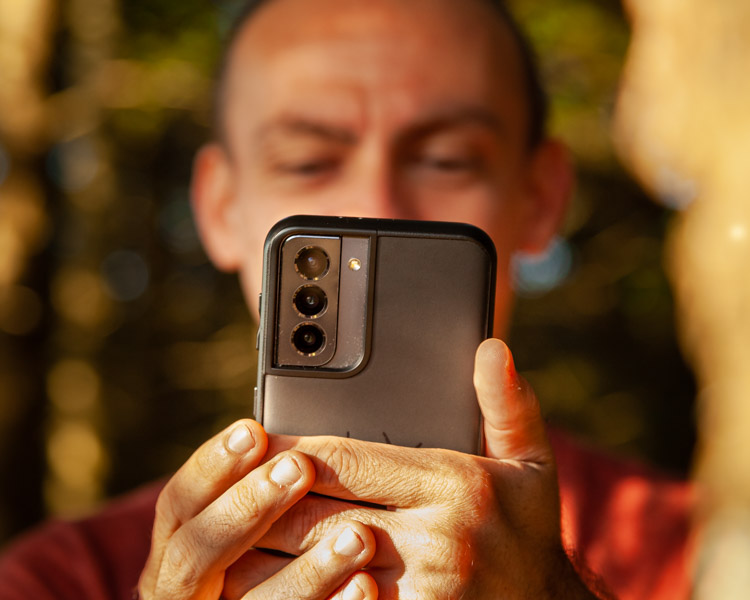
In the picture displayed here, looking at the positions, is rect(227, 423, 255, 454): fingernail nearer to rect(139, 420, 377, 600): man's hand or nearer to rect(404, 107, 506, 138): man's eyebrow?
Result: rect(139, 420, 377, 600): man's hand

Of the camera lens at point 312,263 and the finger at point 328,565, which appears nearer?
the finger at point 328,565

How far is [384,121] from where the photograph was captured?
1.46m

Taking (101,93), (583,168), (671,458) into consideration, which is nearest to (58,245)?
(101,93)

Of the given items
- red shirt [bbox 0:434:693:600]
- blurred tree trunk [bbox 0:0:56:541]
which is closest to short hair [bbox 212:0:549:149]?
red shirt [bbox 0:434:693:600]

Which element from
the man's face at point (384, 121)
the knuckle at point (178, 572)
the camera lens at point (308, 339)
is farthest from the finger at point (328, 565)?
the man's face at point (384, 121)

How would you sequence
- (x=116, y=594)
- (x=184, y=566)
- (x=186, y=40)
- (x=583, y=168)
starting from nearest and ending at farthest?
1. (x=184, y=566)
2. (x=116, y=594)
3. (x=186, y=40)
4. (x=583, y=168)

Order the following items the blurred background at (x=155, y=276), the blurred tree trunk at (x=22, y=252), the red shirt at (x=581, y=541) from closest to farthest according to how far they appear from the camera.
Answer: the red shirt at (x=581, y=541) < the blurred tree trunk at (x=22, y=252) < the blurred background at (x=155, y=276)

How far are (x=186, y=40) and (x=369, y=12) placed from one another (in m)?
2.97

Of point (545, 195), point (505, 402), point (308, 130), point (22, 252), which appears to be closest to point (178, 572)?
point (505, 402)

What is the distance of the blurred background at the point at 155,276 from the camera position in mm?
3348

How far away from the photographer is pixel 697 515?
73.6 inches

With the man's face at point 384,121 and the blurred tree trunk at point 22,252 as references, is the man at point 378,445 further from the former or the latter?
the blurred tree trunk at point 22,252

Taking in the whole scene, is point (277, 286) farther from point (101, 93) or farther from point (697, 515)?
point (101, 93)

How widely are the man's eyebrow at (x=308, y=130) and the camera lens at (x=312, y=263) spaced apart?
0.71 m
